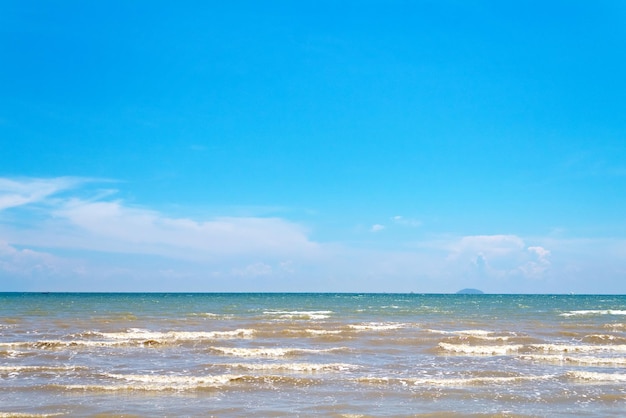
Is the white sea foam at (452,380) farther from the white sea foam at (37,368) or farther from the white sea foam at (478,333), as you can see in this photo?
the white sea foam at (478,333)

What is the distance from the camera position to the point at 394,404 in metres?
13.7

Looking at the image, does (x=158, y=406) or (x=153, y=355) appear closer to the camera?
(x=158, y=406)

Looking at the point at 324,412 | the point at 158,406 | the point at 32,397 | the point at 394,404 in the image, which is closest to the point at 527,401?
the point at 394,404

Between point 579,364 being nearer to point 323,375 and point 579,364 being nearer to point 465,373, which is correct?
point 465,373

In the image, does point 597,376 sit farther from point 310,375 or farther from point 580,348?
point 310,375

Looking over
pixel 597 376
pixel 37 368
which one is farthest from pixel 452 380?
pixel 37 368

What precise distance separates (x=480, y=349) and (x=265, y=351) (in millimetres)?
9131

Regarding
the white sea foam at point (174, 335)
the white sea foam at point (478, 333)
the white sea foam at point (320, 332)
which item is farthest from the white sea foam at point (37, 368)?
the white sea foam at point (478, 333)

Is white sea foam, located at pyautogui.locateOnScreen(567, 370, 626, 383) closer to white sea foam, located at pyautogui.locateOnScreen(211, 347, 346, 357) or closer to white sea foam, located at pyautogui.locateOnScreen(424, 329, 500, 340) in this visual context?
white sea foam, located at pyautogui.locateOnScreen(211, 347, 346, 357)

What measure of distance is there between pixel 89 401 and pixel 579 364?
16128mm

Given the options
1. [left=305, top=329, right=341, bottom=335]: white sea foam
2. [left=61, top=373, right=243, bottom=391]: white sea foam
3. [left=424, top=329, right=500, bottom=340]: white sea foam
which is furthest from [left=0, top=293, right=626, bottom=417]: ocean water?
[left=305, top=329, right=341, bottom=335]: white sea foam

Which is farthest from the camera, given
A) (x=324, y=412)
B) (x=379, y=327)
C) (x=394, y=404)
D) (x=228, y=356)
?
(x=379, y=327)

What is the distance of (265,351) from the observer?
22.5 meters

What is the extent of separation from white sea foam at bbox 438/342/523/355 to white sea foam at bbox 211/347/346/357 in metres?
4.61
